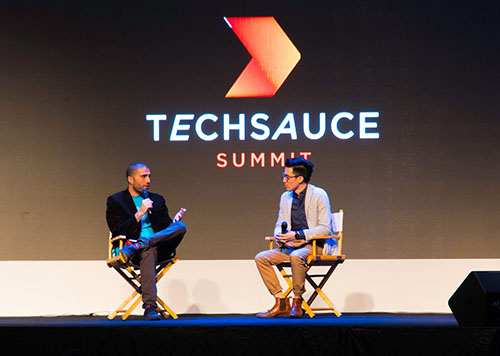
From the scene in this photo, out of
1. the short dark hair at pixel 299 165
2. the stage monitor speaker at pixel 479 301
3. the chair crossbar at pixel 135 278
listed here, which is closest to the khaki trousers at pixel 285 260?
the short dark hair at pixel 299 165

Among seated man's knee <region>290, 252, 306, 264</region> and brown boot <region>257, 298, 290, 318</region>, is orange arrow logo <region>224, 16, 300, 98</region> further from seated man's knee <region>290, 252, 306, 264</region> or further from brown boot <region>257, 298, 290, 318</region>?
brown boot <region>257, 298, 290, 318</region>

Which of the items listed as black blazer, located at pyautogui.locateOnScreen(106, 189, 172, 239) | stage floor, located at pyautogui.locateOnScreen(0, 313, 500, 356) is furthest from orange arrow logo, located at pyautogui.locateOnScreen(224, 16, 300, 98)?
stage floor, located at pyautogui.locateOnScreen(0, 313, 500, 356)

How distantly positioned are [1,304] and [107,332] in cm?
307

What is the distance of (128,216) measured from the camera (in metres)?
5.05

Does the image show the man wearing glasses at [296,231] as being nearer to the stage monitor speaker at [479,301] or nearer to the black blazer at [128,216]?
the black blazer at [128,216]

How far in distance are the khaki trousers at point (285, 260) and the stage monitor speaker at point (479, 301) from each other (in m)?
1.61

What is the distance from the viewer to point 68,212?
237 inches

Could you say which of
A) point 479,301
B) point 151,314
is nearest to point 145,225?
point 151,314

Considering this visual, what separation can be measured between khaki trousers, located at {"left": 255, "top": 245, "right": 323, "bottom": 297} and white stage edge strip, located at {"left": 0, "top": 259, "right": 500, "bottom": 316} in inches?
31.2

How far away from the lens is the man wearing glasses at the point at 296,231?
16.4ft

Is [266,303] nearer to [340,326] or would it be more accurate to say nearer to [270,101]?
[270,101]

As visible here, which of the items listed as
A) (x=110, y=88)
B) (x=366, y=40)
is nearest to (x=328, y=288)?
(x=366, y=40)

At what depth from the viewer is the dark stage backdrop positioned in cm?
589

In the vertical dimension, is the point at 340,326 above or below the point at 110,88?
below
